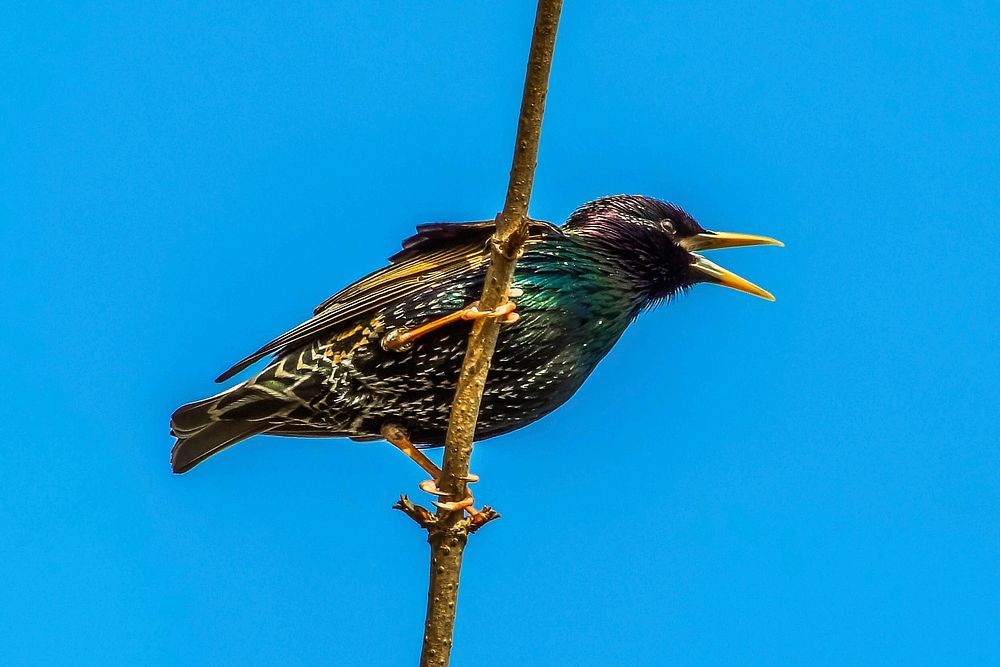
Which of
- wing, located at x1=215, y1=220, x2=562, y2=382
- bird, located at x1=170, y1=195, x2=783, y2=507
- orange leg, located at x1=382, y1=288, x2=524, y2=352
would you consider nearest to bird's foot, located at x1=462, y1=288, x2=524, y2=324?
orange leg, located at x1=382, y1=288, x2=524, y2=352

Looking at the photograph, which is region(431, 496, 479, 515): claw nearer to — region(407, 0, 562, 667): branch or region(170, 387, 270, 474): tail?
region(407, 0, 562, 667): branch

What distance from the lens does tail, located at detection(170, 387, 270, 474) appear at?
6.38 meters

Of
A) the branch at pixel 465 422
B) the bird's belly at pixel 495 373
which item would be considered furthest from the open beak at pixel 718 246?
the branch at pixel 465 422

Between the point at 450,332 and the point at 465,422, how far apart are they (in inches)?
34.4

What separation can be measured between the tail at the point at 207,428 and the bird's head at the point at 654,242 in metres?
1.77

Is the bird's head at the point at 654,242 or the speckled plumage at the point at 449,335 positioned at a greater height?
the bird's head at the point at 654,242

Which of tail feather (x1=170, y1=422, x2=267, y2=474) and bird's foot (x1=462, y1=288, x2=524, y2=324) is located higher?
tail feather (x1=170, y1=422, x2=267, y2=474)

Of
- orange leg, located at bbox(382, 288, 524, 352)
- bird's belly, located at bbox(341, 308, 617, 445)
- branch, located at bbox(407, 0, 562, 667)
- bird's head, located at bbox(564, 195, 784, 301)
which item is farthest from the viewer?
bird's head, located at bbox(564, 195, 784, 301)

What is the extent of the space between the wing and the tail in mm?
242

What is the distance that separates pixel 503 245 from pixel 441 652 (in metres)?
1.51

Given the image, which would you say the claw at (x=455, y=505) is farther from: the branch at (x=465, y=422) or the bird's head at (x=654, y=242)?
the bird's head at (x=654, y=242)

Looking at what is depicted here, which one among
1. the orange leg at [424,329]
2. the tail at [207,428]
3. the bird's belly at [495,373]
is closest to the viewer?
the orange leg at [424,329]

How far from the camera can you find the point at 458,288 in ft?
19.4

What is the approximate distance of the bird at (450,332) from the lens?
5.93m
